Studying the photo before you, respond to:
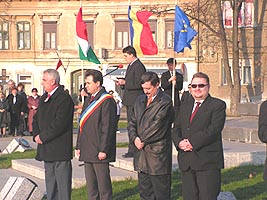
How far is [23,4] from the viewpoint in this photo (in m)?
50.0

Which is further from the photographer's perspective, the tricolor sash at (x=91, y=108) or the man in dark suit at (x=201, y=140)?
the tricolor sash at (x=91, y=108)

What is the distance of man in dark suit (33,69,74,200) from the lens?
931 cm

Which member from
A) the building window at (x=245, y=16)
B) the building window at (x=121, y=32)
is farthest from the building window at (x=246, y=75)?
the building window at (x=121, y=32)

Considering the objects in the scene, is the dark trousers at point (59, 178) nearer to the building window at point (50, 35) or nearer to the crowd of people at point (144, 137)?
the crowd of people at point (144, 137)

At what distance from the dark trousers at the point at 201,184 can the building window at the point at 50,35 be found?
42766 millimetres

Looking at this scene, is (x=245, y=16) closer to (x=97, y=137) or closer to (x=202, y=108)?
(x=97, y=137)

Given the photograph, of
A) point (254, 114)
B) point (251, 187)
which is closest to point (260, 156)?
point (251, 187)

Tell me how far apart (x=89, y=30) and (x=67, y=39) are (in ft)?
5.63

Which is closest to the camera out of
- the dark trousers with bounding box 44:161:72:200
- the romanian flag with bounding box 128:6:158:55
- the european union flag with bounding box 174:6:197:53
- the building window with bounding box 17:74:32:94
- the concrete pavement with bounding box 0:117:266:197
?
the dark trousers with bounding box 44:161:72:200

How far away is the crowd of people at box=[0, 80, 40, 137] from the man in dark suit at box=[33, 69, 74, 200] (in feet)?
51.9

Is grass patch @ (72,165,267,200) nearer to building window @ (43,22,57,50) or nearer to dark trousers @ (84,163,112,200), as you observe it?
dark trousers @ (84,163,112,200)

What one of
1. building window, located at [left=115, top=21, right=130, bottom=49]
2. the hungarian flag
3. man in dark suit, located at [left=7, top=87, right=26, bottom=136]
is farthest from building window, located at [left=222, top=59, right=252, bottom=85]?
the hungarian flag

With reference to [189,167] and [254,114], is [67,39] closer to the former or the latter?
[254,114]

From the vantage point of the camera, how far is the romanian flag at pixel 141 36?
52.9 feet
